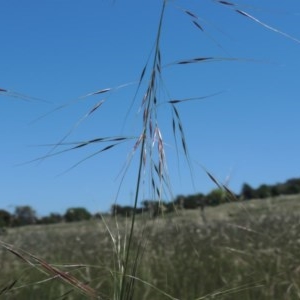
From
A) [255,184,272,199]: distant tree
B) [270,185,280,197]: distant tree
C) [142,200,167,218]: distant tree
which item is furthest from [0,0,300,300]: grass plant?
[270,185,280,197]: distant tree

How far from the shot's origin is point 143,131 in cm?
217

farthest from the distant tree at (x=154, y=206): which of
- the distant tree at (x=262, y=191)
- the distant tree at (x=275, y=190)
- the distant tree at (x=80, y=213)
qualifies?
the distant tree at (x=275, y=190)

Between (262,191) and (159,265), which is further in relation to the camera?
(262,191)

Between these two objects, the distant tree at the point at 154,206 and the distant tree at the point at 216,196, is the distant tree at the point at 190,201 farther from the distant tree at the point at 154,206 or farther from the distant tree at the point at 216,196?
the distant tree at the point at 154,206

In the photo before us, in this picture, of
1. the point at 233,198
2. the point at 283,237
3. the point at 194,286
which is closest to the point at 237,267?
the point at 194,286

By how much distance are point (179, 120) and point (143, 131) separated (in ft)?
0.43

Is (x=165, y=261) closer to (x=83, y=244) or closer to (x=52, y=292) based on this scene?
(x=52, y=292)

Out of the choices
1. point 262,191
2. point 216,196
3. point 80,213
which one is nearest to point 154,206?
point 80,213

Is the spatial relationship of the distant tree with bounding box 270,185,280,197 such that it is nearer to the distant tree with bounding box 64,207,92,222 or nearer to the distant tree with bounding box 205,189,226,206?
the distant tree with bounding box 205,189,226,206

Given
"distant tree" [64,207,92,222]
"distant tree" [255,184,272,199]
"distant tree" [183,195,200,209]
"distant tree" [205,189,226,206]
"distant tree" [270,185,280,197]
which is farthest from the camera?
"distant tree" [270,185,280,197]

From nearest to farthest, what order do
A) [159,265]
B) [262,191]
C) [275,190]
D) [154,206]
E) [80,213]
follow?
[154,206] < [159,265] < [80,213] < [262,191] < [275,190]

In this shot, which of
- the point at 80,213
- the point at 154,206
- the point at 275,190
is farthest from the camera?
the point at 275,190

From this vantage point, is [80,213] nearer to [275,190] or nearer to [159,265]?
[159,265]

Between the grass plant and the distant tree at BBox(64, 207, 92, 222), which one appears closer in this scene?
the grass plant
